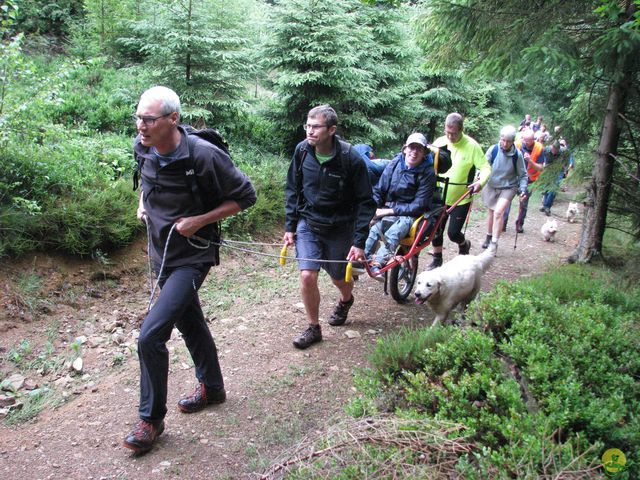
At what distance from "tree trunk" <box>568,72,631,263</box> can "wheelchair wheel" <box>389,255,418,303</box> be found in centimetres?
316

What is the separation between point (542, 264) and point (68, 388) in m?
8.18

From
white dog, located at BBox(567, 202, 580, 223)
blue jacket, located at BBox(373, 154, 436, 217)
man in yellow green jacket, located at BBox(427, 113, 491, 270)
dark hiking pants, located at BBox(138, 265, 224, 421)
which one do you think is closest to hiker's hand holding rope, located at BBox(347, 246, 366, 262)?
blue jacket, located at BBox(373, 154, 436, 217)

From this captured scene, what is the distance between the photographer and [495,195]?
9289 mm

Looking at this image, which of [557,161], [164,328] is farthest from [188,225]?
[557,161]

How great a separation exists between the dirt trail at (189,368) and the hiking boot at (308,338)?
0.25 ft

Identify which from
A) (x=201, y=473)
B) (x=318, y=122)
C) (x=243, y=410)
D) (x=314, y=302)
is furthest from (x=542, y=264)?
(x=201, y=473)

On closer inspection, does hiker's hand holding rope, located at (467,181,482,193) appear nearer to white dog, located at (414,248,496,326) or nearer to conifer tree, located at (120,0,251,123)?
white dog, located at (414,248,496,326)

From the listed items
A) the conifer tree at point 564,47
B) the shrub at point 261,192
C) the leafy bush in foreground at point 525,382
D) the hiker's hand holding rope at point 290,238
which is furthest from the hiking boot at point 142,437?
the conifer tree at point 564,47

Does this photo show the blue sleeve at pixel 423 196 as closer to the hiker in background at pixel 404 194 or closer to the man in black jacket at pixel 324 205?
the hiker in background at pixel 404 194

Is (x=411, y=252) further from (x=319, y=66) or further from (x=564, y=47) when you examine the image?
(x=319, y=66)

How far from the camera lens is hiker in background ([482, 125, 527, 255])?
8.78 m

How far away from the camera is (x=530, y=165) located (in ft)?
38.8

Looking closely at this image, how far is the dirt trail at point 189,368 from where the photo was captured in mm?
3828

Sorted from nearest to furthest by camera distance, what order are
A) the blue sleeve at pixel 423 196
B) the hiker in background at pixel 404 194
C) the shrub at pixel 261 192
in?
the hiker in background at pixel 404 194 < the blue sleeve at pixel 423 196 < the shrub at pixel 261 192
